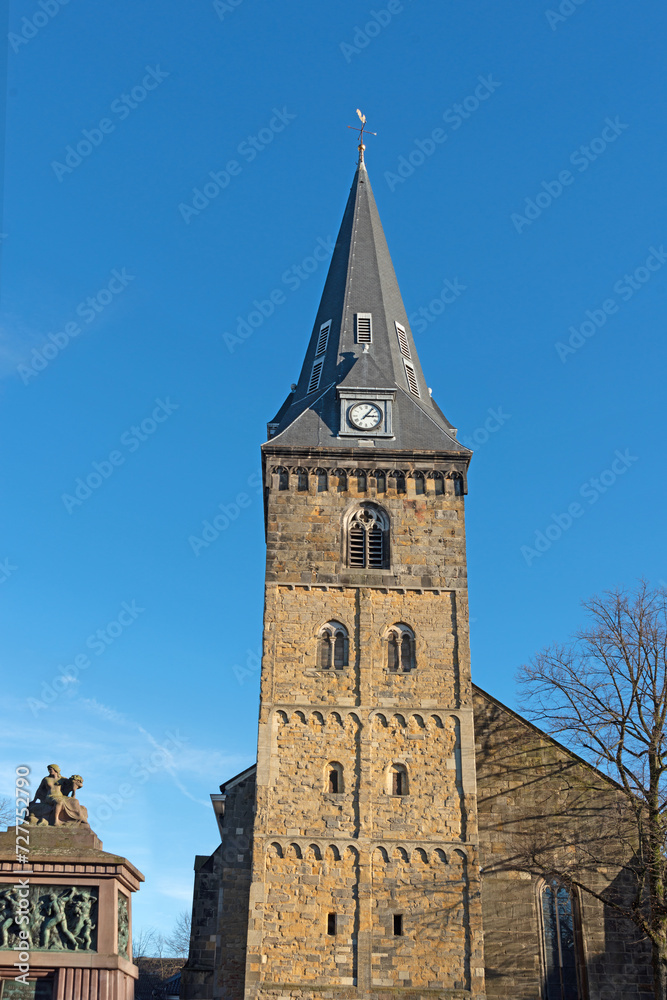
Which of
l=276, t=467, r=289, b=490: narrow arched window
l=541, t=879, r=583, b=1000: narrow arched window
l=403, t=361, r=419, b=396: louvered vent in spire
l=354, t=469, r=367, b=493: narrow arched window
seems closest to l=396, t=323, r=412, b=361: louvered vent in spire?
l=403, t=361, r=419, b=396: louvered vent in spire

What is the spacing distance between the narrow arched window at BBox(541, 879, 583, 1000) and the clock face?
14.0m

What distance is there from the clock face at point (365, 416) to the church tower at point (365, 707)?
2.2 inches

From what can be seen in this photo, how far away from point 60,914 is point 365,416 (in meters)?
20.4

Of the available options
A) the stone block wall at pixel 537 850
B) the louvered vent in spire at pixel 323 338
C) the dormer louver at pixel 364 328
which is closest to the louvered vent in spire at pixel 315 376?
the louvered vent in spire at pixel 323 338

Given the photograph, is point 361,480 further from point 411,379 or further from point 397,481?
point 411,379

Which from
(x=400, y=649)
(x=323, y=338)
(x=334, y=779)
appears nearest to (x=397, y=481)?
(x=400, y=649)

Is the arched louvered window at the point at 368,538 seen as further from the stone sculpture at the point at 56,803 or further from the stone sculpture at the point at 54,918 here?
the stone sculpture at the point at 54,918

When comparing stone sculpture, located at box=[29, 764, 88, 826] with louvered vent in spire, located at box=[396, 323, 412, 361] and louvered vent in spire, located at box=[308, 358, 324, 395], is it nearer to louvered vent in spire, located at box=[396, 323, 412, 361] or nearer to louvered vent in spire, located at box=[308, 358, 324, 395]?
louvered vent in spire, located at box=[308, 358, 324, 395]

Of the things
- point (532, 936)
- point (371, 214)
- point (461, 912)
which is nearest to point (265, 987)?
point (461, 912)

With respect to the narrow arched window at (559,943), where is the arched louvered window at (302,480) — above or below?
above

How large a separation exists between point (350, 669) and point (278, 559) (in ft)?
12.5

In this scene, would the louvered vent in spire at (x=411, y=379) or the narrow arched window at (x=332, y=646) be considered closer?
the narrow arched window at (x=332, y=646)

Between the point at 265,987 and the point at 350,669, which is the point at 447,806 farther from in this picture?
the point at 265,987

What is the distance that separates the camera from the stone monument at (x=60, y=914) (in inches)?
579
